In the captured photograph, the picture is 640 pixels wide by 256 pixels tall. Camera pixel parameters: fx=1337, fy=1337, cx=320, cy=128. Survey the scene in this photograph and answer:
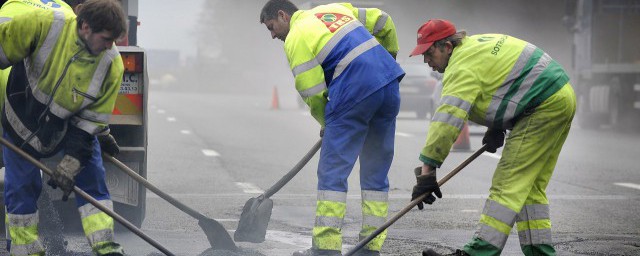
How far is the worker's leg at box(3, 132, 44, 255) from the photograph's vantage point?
21.7 feet

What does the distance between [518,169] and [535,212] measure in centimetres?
30

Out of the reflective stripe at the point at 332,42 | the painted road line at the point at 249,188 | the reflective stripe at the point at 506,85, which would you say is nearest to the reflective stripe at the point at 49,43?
the reflective stripe at the point at 332,42

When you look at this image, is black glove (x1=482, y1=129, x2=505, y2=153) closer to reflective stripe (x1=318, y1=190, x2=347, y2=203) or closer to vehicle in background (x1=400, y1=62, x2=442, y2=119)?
reflective stripe (x1=318, y1=190, x2=347, y2=203)

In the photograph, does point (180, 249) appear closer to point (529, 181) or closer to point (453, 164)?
point (529, 181)

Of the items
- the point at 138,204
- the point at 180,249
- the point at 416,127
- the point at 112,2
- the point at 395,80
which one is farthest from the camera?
the point at 416,127

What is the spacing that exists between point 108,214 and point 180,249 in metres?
1.43

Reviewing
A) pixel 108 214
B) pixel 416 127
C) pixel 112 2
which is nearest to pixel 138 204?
pixel 108 214

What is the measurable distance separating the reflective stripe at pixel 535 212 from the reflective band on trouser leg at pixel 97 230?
2.05m

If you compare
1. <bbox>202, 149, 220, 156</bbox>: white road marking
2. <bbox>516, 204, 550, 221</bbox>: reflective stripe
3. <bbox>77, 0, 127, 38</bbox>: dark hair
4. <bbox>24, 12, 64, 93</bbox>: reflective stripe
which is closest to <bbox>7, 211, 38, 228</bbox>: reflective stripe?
<bbox>24, 12, 64, 93</bbox>: reflective stripe

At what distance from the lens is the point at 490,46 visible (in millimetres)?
6477

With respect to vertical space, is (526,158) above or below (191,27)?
above

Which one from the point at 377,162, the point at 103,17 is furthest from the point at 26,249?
the point at 377,162

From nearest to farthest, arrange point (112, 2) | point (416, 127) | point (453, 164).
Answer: point (112, 2)
point (453, 164)
point (416, 127)

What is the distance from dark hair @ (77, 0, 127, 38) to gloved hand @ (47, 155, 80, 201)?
70 cm
